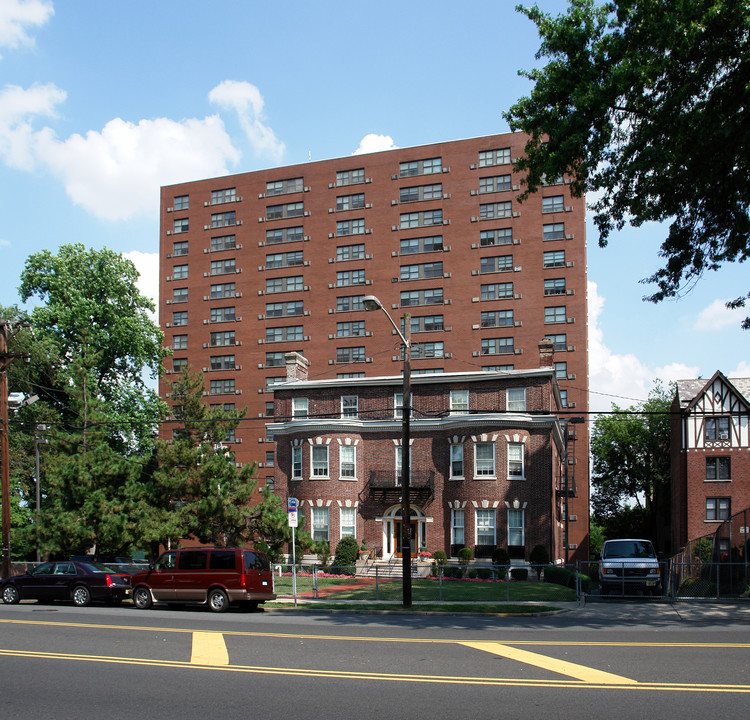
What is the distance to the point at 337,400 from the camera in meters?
42.9

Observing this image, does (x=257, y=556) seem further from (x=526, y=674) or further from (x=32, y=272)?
(x=32, y=272)

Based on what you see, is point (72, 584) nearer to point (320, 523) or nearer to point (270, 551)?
point (270, 551)

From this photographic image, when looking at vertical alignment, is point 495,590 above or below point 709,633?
below

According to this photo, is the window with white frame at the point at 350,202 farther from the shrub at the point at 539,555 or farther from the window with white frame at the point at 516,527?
the shrub at the point at 539,555

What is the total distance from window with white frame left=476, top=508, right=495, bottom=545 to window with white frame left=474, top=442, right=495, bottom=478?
6.35 ft

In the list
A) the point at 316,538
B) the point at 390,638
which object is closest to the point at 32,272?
the point at 316,538

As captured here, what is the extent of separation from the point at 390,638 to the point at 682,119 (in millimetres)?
13985

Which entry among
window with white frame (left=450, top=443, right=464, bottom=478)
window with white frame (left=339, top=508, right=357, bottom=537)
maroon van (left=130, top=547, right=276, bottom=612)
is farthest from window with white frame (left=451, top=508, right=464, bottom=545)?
maroon van (left=130, top=547, right=276, bottom=612)

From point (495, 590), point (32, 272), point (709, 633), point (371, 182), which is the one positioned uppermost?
point (371, 182)

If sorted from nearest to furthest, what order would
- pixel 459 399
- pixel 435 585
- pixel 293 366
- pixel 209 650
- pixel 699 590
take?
pixel 209 650, pixel 699 590, pixel 435 585, pixel 459 399, pixel 293 366

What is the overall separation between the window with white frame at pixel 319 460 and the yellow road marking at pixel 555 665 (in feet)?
93.2

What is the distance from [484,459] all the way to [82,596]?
22.2 metres

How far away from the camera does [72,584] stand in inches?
941

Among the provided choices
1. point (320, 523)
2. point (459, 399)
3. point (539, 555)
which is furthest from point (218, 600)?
point (459, 399)
